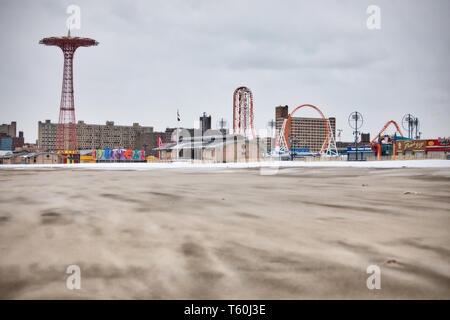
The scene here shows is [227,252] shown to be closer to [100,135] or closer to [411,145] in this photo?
[411,145]

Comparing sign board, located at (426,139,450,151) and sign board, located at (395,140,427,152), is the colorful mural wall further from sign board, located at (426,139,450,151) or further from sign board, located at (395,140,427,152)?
sign board, located at (426,139,450,151)

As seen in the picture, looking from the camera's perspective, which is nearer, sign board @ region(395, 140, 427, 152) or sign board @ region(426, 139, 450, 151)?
sign board @ region(426, 139, 450, 151)

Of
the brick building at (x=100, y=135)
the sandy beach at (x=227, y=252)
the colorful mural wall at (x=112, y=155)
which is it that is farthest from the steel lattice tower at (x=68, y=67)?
the brick building at (x=100, y=135)

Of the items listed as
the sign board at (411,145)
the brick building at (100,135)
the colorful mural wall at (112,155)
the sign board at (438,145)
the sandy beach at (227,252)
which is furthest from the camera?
the brick building at (100,135)

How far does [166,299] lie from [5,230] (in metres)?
3.45

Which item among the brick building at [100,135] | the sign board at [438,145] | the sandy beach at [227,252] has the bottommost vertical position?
the sandy beach at [227,252]

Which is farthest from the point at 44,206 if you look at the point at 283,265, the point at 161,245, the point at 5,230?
the point at 283,265

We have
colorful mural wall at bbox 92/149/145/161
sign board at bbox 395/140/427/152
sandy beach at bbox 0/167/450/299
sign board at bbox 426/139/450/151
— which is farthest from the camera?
colorful mural wall at bbox 92/149/145/161

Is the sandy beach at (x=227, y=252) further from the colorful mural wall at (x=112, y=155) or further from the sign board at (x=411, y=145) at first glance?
the colorful mural wall at (x=112, y=155)

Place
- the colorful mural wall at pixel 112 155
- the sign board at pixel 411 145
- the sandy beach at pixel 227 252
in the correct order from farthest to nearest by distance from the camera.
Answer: the colorful mural wall at pixel 112 155
the sign board at pixel 411 145
the sandy beach at pixel 227 252

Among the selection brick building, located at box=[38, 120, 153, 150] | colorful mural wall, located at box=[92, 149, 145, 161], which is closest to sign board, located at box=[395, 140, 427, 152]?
colorful mural wall, located at box=[92, 149, 145, 161]

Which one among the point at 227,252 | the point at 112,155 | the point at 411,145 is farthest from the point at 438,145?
the point at 227,252

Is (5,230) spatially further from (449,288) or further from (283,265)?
(449,288)

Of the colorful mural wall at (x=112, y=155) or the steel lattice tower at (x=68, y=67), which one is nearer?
the steel lattice tower at (x=68, y=67)
